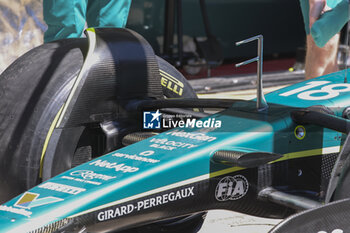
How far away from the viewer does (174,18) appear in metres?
5.05

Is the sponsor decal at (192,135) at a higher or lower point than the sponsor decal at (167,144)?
higher

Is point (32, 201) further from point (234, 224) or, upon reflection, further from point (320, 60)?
point (320, 60)

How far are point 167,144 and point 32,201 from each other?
37cm

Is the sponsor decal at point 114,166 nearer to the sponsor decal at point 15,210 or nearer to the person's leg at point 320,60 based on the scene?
the sponsor decal at point 15,210

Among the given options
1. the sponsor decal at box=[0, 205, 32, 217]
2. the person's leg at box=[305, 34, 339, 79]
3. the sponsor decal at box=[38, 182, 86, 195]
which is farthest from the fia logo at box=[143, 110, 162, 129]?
the person's leg at box=[305, 34, 339, 79]

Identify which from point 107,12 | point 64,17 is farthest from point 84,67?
point 107,12

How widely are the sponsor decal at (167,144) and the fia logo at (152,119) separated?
315mm

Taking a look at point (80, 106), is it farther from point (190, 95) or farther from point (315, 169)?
point (315, 169)

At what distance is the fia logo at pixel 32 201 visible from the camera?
1268mm

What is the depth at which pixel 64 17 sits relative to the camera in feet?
7.06

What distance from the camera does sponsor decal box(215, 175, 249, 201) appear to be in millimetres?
1461

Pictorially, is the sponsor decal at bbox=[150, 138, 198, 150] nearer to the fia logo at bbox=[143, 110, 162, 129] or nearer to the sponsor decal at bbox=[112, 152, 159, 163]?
the sponsor decal at bbox=[112, 152, 159, 163]

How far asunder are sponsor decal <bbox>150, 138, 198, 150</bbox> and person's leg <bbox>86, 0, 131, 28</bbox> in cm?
97

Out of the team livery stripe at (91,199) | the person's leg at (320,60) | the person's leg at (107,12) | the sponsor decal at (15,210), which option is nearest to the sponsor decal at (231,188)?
the team livery stripe at (91,199)
